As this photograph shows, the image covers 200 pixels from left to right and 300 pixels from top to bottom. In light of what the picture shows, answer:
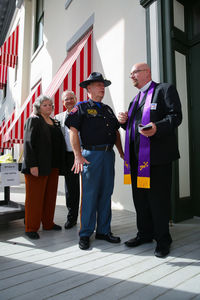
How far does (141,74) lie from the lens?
77.4 inches

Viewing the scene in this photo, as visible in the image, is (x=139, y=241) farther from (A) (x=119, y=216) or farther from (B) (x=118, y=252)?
(A) (x=119, y=216)

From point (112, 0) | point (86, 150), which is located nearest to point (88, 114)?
point (86, 150)

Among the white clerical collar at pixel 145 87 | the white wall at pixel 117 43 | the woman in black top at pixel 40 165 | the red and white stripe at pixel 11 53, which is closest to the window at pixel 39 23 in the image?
the red and white stripe at pixel 11 53

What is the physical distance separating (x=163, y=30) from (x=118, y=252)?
2650 mm

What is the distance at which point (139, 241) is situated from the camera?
80.4 inches

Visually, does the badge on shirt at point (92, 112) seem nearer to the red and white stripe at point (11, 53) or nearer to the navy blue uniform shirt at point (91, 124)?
the navy blue uniform shirt at point (91, 124)

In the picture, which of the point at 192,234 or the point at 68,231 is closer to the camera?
the point at 192,234

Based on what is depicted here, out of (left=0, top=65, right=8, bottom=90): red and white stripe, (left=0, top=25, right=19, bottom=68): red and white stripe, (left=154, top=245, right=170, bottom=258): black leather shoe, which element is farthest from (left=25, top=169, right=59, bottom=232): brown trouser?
(left=0, top=65, right=8, bottom=90): red and white stripe

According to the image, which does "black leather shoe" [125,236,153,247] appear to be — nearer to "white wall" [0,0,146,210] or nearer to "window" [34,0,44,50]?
"white wall" [0,0,146,210]

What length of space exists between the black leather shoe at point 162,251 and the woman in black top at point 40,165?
45.9 inches

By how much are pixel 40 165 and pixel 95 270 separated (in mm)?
1143

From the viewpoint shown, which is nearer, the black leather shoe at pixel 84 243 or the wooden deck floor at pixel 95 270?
the wooden deck floor at pixel 95 270

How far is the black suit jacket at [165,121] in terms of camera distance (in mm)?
1717

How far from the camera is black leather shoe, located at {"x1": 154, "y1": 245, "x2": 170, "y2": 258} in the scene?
1.77 m
